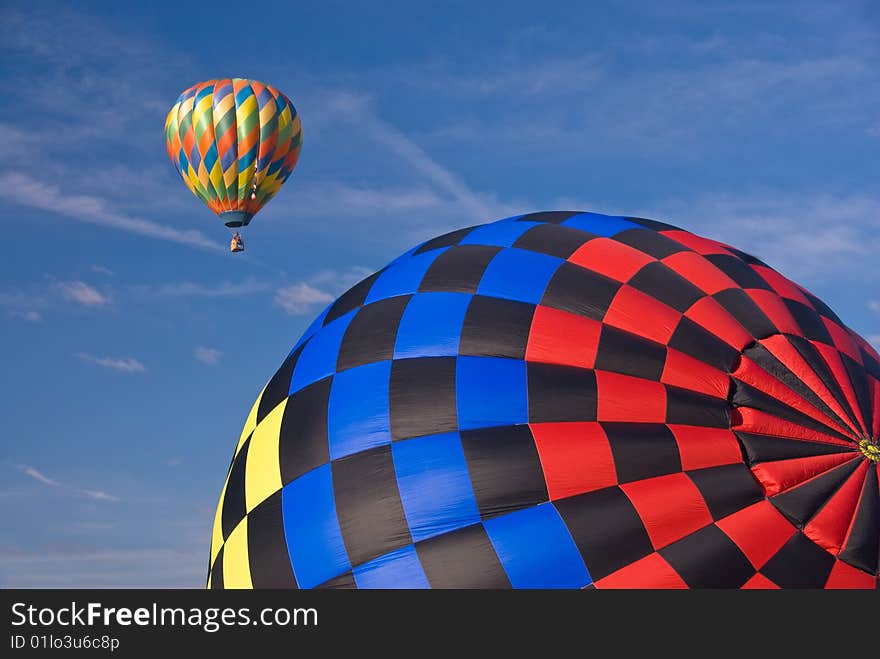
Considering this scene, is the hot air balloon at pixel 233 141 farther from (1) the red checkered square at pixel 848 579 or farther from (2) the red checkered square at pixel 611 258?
(1) the red checkered square at pixel 848 579

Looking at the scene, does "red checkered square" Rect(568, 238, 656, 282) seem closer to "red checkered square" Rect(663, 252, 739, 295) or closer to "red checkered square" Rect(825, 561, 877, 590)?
"red checkered square" Rect(663, 252, 739, 295)

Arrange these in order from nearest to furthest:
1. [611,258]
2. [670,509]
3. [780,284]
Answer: [670,509]
[611,258]
[780,284]

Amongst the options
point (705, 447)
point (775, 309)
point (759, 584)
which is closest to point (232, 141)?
point (775, 309)

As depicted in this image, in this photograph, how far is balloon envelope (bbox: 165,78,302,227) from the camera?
87.0ft

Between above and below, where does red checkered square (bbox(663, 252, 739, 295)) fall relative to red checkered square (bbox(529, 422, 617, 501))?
above

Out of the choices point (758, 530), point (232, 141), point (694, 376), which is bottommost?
point (758, 530)

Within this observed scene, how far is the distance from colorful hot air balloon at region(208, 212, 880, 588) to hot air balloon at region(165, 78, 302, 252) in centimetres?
1725

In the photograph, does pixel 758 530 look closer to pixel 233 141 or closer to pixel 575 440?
pixel 575 440

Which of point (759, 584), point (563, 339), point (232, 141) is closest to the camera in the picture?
point (759, 584)

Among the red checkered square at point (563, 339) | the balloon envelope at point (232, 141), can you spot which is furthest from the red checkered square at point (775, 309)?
the balloon envelope at point (232, 141)

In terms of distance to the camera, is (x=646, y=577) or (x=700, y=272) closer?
(x=646, y=577)

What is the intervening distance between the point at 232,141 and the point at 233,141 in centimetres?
4

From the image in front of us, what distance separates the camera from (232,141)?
87.0 ft

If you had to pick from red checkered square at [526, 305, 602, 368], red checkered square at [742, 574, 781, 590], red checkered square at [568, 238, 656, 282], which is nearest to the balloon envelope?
red checkered square at [568, 238, 656, 282]
